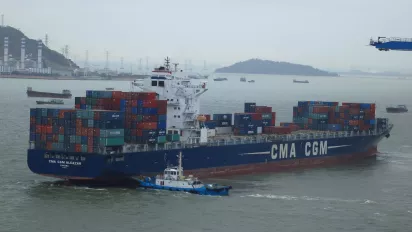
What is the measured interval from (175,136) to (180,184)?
4943mm

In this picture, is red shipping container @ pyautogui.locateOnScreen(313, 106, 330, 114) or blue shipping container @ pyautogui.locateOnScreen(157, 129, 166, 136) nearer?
blue shipping container @ pyautogui.locateOnScreen(157, 129, 166, 136)

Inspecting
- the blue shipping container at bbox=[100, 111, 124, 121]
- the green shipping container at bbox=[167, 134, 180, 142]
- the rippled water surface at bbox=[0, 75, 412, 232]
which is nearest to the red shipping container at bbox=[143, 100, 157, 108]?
the blue shipping container at bbox=[100, 111, 124, 121]

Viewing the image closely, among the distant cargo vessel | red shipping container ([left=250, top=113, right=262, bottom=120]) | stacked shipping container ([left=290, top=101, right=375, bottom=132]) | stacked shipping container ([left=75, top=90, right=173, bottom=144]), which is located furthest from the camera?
the distant cargo vessel

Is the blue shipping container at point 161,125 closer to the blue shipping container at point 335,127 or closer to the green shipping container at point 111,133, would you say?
the green shipping container at point 111,133

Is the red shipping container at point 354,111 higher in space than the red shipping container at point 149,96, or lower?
lower

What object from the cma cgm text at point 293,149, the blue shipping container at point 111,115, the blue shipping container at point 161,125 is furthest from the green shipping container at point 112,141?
the cma cgm text at point 293,149

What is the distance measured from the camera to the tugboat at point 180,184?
38.3m

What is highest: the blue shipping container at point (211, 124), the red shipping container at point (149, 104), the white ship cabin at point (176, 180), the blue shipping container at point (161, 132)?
the red shipping container at point (149, 104)

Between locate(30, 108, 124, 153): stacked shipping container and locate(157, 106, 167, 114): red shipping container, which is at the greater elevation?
locate(157, 106, 167, 114): red shipping container

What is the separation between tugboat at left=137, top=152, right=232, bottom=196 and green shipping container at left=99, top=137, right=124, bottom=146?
2.20 meters

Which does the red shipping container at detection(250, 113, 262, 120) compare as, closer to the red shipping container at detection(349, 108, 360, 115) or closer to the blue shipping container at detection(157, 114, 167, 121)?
the red shipping container at detection(349, 108, 360, 115)

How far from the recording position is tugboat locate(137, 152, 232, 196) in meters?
38.3

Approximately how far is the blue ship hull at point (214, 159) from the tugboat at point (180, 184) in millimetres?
1410

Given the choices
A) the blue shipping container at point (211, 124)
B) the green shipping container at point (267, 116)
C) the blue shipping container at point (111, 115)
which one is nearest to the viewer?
the blue shipping container at point (111, 115)
